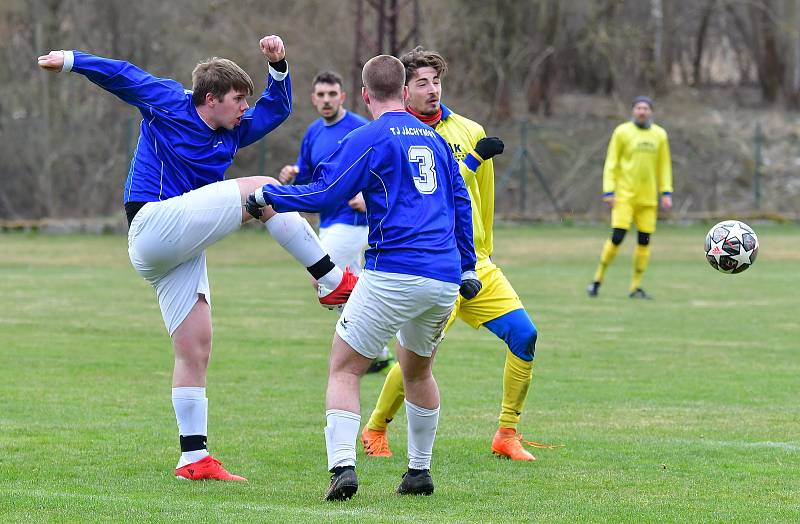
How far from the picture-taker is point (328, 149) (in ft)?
37.1

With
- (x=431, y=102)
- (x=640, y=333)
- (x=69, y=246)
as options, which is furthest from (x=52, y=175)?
(x=431, y=102)

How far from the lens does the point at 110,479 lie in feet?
20.8

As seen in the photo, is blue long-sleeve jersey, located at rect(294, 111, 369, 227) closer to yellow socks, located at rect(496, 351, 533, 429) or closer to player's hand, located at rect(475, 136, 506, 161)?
yellow socks, located at rect(496, 351, 533, 429)

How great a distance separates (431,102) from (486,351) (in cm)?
531

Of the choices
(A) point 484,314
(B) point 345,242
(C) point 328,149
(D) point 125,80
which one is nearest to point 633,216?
(B) point 345,242

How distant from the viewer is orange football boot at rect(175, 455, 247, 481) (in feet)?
20.9

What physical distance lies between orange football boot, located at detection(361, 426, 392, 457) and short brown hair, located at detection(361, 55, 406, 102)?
2.22 meters

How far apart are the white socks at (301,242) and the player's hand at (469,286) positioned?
68 centimetres

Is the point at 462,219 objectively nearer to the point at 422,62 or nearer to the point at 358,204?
the point at 422,62

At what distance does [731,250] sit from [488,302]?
2.97 m

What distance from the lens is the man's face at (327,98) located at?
37.1ft

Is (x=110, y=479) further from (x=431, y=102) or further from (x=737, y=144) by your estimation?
(x=737, y=144)

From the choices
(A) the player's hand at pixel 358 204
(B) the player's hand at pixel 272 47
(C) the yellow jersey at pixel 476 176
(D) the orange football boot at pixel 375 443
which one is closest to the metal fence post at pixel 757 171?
(A) the player's hand at pixel 358 204

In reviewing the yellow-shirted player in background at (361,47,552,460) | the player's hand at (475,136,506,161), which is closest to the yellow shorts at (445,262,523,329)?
the yellow-shirted player in background at (361,47,552,460)
